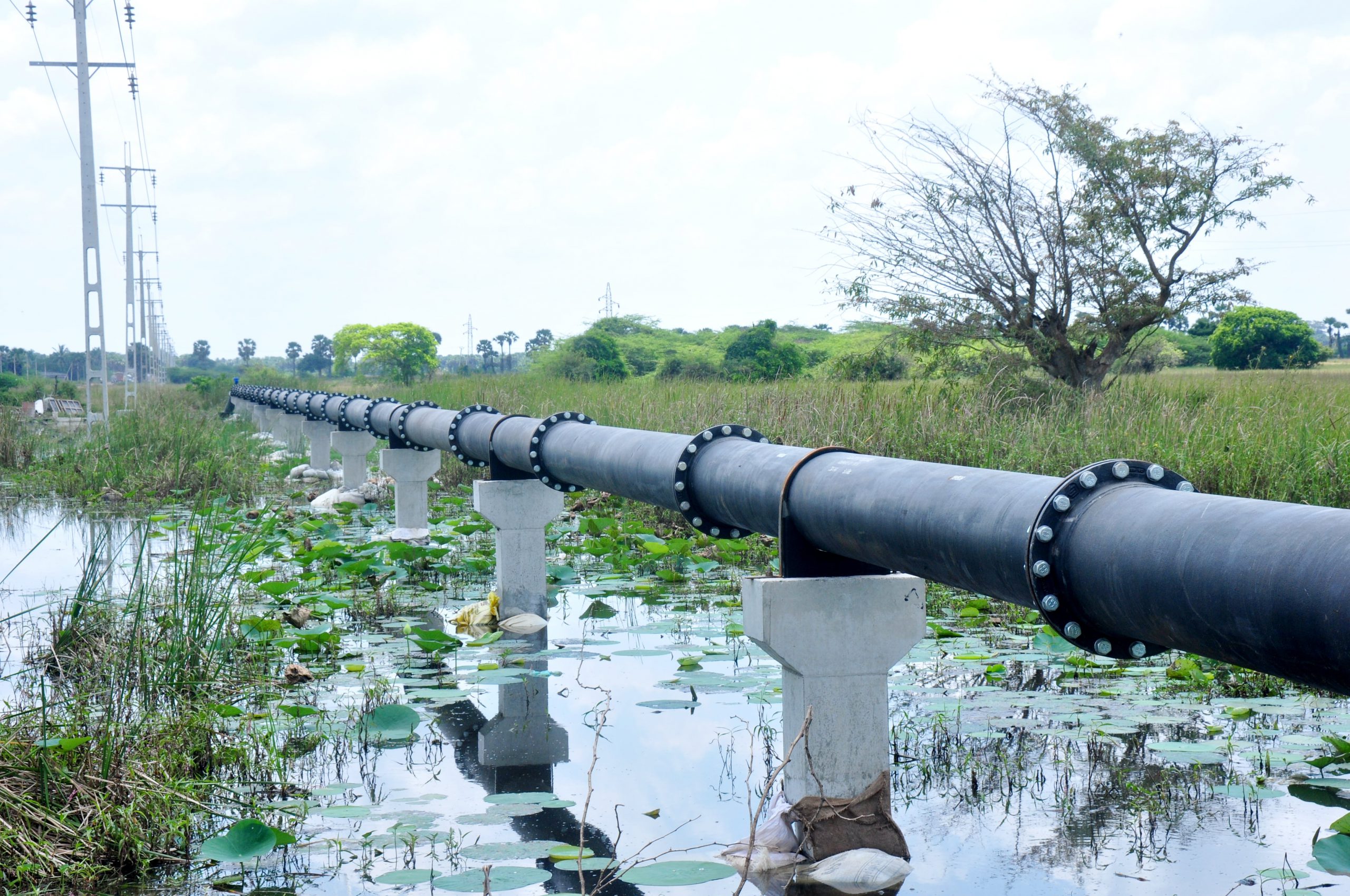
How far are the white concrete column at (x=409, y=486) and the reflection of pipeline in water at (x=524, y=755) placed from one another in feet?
12.6

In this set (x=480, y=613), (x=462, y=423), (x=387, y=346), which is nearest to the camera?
(x=480, y=613)

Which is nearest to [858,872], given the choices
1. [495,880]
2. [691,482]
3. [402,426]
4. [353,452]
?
[495,880]

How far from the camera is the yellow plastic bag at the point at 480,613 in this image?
5730mm

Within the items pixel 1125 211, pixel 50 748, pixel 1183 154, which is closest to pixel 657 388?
pixel 1125 211

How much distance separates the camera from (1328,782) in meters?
3.26

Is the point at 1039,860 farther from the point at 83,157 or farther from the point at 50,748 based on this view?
the point at 83,157

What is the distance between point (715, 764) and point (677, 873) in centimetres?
98

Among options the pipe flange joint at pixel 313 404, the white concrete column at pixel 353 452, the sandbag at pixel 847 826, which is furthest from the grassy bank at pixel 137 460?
the sandbag at pixel 847 826

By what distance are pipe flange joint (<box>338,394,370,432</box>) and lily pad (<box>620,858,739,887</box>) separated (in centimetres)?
811

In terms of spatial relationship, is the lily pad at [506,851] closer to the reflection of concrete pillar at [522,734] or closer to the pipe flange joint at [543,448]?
the reflection of concrete pillar at [522,734]

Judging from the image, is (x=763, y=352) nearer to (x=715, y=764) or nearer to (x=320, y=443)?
(x=320, y=443)

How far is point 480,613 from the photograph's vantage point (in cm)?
575

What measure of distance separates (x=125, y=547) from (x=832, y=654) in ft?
23.2

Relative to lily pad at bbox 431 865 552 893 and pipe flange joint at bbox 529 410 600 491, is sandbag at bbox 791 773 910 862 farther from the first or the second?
pipe flange joint at bbox 529 410 600 491
